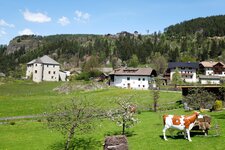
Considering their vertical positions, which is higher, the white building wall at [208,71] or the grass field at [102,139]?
the white building wall at [208,71]

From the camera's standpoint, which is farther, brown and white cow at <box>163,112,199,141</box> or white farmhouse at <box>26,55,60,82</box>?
white farmhouse at <box>26,55,60,82</box>

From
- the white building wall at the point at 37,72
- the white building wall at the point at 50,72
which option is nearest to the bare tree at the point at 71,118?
the white building wall at the point at 37,72

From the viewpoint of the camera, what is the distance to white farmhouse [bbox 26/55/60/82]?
137 meters

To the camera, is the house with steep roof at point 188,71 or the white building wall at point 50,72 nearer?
the house with steep roof at point 188,71

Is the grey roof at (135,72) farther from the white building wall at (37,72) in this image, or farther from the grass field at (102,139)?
the grass field at (102,139)

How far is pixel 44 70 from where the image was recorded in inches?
5458

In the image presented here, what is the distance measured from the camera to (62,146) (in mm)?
24562

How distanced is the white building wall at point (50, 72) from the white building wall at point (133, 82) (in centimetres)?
4980

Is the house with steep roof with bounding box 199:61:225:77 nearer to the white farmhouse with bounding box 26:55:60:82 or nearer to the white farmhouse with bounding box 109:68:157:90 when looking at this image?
the white farmhouse with bounding box 109:68:157:90

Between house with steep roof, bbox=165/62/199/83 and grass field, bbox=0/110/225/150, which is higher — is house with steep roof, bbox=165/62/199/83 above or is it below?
above

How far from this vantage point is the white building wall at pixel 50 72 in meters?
139

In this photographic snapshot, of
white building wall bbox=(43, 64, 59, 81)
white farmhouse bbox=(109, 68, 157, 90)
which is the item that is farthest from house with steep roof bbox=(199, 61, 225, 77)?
white building wall bbox=(43, 64, 59, 81)

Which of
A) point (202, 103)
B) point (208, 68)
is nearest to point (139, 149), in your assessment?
point (202, 103)

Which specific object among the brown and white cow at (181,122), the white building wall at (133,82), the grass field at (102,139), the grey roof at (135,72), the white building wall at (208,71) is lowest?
the grass field at (102,139)
